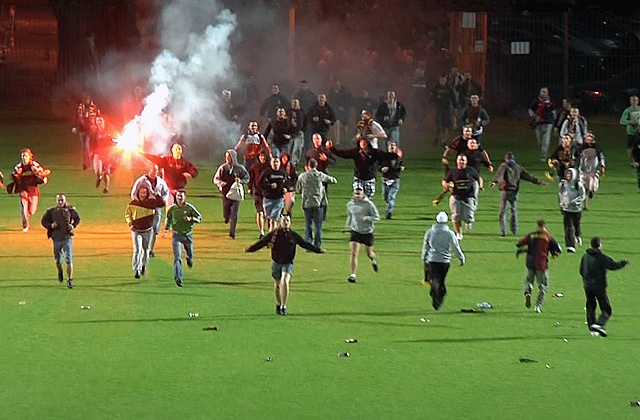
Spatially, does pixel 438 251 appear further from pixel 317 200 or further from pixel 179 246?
pixel 317 200

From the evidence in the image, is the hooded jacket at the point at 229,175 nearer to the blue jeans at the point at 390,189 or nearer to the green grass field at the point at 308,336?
the green grass field at the point at 308,336

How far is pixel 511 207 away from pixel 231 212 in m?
5.20

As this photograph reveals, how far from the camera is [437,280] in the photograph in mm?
19906

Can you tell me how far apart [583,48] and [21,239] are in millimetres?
26729

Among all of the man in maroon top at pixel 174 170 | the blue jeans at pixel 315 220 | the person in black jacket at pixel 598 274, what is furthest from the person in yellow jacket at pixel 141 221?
the person in black jacket at pixel 598 274

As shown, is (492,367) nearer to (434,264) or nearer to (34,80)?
A: (434,264)

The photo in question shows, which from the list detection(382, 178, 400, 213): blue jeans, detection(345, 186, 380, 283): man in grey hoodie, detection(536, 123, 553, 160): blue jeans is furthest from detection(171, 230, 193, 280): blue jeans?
detection(536, 123, 553, 160): blue jeans

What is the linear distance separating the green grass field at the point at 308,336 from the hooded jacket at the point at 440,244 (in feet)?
2.77

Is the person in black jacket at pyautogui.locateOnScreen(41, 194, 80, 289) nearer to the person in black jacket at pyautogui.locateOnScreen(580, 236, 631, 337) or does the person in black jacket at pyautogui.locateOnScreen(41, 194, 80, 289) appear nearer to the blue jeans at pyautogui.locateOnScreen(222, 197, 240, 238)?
the blue jeans at pyautogui.locateOnScreen(222, 197, 240, 238)

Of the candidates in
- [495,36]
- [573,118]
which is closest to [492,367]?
[573,118]

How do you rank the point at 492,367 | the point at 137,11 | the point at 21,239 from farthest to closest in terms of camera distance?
A: 1. the point at 137,11
2. the point at 21,239
3. the point at 492,367

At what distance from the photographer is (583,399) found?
15.6 m

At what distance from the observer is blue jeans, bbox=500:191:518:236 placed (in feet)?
85.2

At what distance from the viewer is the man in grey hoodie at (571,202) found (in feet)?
80.2
